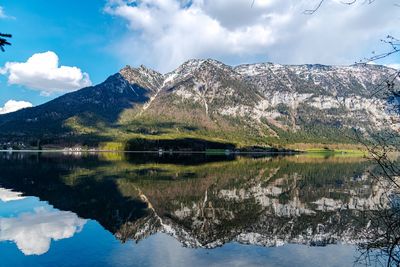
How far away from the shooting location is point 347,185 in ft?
213

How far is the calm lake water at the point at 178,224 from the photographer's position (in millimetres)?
25359

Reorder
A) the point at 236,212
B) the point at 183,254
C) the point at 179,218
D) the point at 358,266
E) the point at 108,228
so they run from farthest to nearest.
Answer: the point at 236,212 → the point at 179,218 → the point at 108,228 → the point at 183,254 → the point at 358,266

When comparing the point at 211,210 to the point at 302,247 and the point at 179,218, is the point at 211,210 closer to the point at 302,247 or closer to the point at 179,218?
the point at 179,218

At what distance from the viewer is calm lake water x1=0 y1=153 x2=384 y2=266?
25.4 m

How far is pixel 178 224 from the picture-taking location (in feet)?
119

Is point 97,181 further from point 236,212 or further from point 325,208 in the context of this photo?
point 325,208

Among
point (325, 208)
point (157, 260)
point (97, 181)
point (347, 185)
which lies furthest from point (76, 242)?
point (347, 185)

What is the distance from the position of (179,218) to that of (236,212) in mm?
6696

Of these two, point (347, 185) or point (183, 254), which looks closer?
point (183, 254)

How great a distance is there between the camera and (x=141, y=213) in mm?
40188

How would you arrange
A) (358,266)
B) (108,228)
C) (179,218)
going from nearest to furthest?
(358,266) < (108,228) < (179,218)

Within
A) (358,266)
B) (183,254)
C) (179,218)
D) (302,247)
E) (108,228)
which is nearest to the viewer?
(358,266)

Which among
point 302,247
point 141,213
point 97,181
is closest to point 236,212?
point 141,213

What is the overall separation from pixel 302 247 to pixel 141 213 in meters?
18.0
